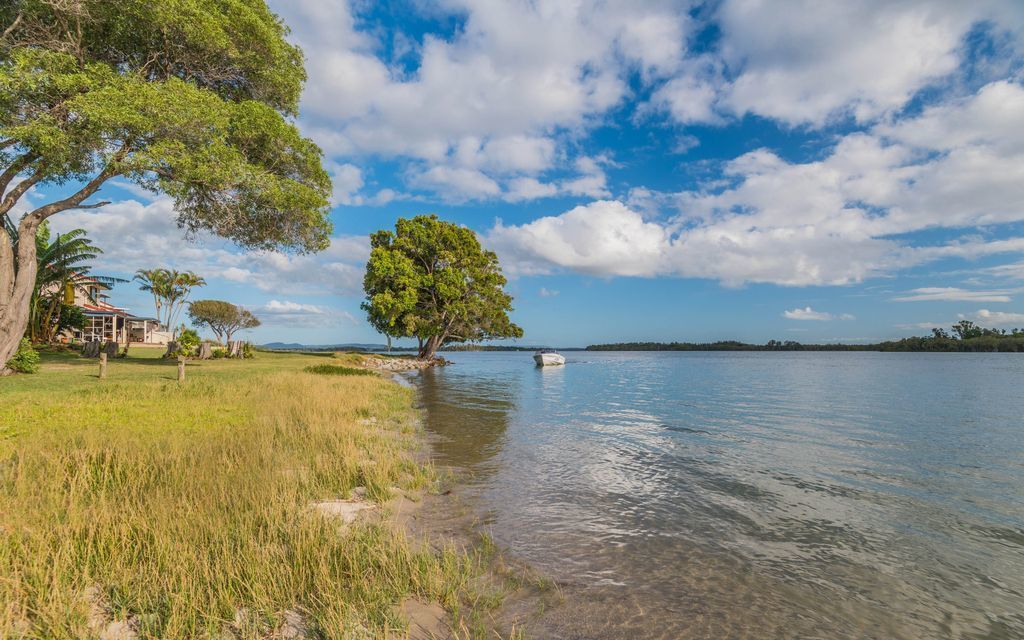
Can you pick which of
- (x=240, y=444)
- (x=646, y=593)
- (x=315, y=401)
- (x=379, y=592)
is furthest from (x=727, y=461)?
(x=315, y=401)

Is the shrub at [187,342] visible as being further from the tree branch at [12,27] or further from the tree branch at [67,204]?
the tree branch at [12,27]

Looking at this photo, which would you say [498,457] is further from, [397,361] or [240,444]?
[397,361]

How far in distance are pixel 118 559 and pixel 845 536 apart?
10.1 meters

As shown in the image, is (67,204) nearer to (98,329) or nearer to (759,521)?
(759,521)

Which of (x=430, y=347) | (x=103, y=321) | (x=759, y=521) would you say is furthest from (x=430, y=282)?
(x=759, y=521)

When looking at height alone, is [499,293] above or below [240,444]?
above

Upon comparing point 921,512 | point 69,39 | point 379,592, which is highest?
point 69,39

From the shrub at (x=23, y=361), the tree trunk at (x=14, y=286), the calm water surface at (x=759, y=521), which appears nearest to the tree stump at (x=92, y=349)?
the shrub at (x=23, y=361)

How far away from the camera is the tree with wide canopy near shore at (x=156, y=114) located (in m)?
14.3

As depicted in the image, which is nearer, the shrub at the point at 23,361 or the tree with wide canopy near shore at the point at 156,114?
the tree with wide canopy near shore at the point at 156,114

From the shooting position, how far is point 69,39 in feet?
53.7

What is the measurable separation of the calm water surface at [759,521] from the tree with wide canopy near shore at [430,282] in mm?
34329

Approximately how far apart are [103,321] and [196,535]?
67.9m

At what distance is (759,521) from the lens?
771cm
